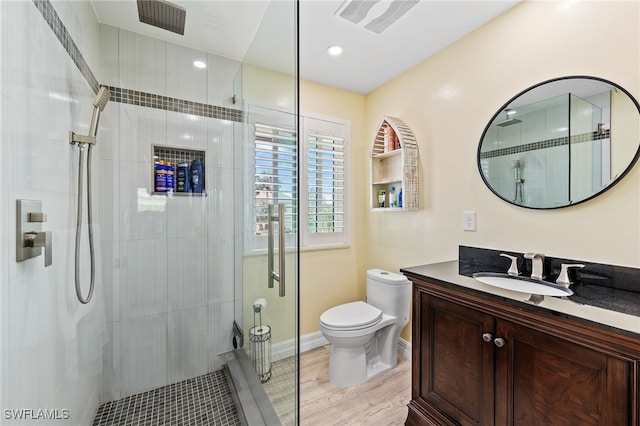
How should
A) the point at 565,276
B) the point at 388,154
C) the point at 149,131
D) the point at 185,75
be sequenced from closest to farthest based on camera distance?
the point at 565,276 → the point at 149,131 → the point at 185,75 → the point at 388,154

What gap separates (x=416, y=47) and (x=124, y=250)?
7.84 feet

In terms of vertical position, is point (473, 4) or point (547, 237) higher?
point (473, 4)

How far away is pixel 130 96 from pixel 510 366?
247 cm

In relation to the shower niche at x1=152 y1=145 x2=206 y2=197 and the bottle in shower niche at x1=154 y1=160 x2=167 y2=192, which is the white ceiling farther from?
the bottle in shower niche at x1=154 y1=160 x2=167 y2=192

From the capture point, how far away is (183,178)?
6.19ft

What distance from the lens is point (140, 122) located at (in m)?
1.76

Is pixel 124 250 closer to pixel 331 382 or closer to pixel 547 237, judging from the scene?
pixel 331 382

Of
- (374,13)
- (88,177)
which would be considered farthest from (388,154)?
(88,177)

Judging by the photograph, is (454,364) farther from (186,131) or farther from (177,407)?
(186,131)

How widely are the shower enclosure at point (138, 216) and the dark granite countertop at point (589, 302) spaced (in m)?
0.83

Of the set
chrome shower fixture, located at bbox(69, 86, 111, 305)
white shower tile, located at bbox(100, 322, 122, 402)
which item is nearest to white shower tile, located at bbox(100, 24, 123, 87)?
chrome shower fixture, located at bbox(69, 86, 111, 305)

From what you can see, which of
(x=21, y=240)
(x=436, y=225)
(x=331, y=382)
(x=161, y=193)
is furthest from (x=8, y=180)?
(x=436, y=225)

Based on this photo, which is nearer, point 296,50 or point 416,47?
point 296,50

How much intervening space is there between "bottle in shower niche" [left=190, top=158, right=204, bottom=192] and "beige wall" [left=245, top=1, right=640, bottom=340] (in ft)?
3.33
